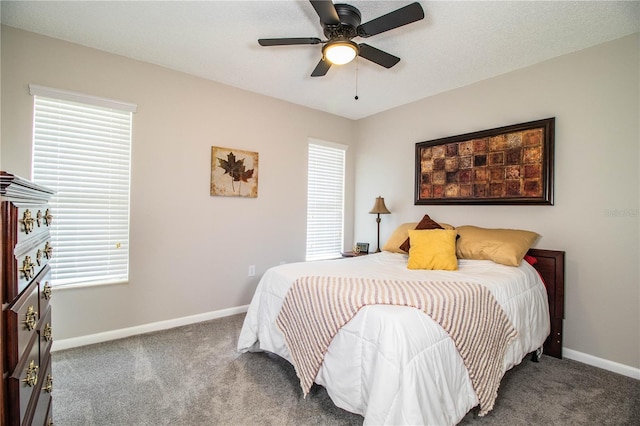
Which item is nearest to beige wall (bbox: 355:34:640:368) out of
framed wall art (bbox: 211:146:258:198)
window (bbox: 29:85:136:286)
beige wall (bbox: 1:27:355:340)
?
beige wall (bbox: 1:27:355:340)

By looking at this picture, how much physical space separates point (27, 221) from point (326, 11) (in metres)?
1.70

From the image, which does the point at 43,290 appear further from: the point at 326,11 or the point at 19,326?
the point at 326,11

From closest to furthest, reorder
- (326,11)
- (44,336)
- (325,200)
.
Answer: (44,336) → (326,11) → (325,200)

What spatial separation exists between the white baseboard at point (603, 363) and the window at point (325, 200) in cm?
269

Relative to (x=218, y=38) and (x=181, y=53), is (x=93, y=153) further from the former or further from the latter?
(x=218, y=38)

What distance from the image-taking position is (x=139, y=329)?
111 inches

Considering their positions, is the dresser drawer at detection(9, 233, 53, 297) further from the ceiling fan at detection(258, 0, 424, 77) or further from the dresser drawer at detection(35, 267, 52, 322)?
the ceiling fan at detection(258, 0, 424, 77)

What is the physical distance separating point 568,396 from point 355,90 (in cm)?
318

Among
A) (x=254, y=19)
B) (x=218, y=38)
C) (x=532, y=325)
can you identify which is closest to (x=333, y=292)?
(x=532, y=325)

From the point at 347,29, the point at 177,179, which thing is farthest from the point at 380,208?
the point at 177,179

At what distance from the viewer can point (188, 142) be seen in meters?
3.08

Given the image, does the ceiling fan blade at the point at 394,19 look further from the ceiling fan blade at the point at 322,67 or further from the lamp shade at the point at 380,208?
the lamp shade at the point at 380,208

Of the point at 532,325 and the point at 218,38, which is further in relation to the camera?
the point at 218,38

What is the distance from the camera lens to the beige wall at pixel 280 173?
2314 mm
